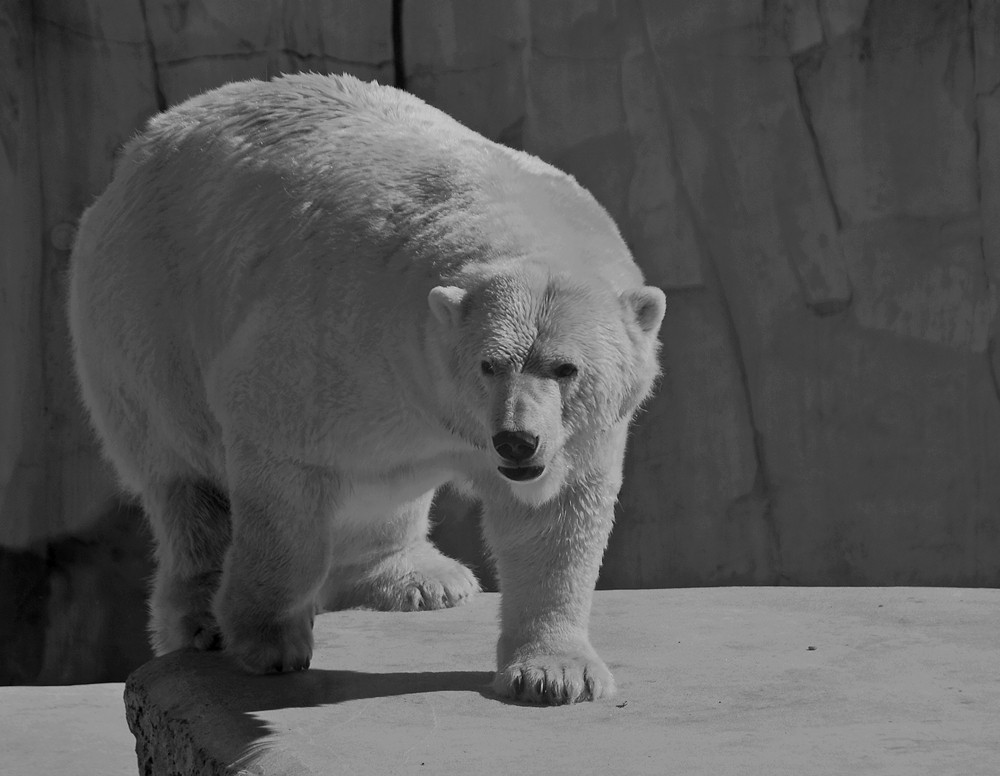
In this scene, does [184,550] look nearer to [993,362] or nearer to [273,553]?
[273,553]

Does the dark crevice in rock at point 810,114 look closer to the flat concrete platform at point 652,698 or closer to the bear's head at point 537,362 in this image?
the flat concrete platform at point 652,698

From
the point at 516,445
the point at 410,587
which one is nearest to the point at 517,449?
the point at 516,445

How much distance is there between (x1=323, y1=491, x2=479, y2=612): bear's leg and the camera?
447 cm

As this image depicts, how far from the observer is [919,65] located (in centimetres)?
732

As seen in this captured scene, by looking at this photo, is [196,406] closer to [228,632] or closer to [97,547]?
[228,632]

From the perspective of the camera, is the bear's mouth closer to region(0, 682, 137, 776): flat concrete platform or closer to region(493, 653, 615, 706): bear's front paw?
region(493, 653, 615, 706): bear's front paw

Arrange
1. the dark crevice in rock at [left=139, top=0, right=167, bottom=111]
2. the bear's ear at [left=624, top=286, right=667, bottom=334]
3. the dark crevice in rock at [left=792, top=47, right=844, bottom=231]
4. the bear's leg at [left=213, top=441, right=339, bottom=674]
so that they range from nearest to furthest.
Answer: the bear's ear at [left=624, top=286, right=667, bottom=334] < the bear's leg at [left=213, top=441, right=339, bottom=674] < the dark crevice in rock at [left=139, top=0, right=167, bottom=111] < the dark crevice in rock at [left=792, top=47, right=844, bottom=231]

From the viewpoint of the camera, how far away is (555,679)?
313cm

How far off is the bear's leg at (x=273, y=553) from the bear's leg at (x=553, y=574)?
0.46m

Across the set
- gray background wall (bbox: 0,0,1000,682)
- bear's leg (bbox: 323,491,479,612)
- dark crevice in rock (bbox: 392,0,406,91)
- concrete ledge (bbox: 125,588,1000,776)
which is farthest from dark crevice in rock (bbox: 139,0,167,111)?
concrete ledge (bbox: 125,588,1000,776)

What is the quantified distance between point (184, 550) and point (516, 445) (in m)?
1.59

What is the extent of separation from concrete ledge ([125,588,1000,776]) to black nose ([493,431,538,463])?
0.60 metres

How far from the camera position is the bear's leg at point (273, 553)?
3.36 meters

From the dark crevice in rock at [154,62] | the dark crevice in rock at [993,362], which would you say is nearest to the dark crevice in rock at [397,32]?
the dark crevice in rock at [154,62]
